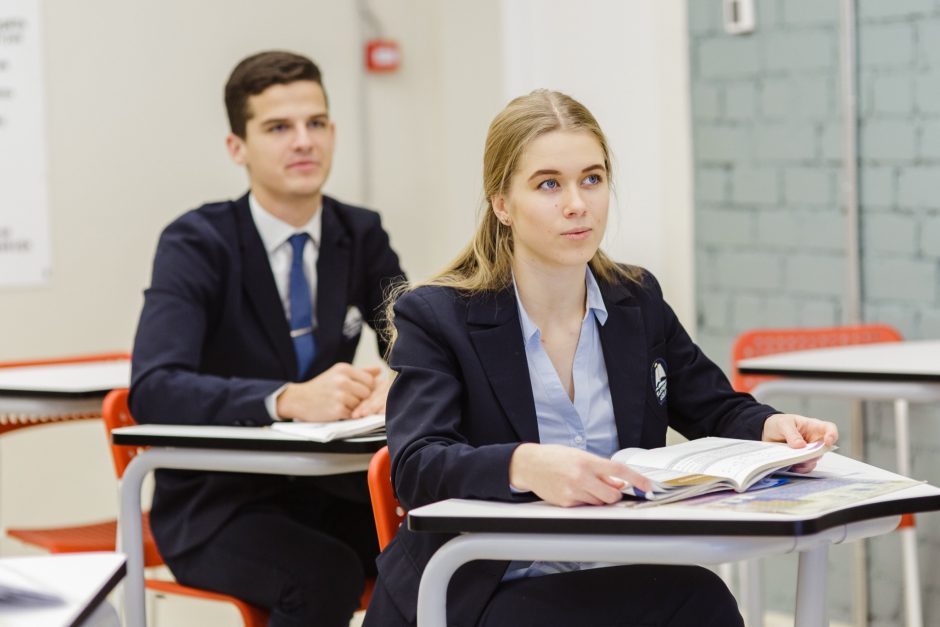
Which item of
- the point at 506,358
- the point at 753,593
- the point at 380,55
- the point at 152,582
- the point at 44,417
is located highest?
the point at 380,55

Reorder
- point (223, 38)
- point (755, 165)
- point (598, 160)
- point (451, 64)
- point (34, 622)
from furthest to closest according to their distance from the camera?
point (451, 64) → point (223, 38) → point (755, 165) → point (598, 160) → point (34, 622)

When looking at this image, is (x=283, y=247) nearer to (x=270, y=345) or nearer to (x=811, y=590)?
(x=270, y=345)

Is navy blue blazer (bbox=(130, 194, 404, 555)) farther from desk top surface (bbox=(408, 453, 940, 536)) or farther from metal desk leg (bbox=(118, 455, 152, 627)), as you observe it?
desk top surface (bbox=(408, 453, 940, 536))

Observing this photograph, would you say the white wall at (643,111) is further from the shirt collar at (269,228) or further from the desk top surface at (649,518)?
the desk top surface at (649,518)

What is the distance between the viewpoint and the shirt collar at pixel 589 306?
72.4 inches

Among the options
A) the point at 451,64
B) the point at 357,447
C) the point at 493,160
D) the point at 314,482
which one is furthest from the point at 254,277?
the point at 451,64

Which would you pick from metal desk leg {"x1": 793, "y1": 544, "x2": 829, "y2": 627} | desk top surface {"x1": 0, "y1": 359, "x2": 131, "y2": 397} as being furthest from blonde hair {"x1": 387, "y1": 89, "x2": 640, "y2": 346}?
desk top surface {"x1": 0, "y1": 359, "x2": 131, "y2": 397}

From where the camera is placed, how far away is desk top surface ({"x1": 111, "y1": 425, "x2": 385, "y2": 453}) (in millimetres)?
2062

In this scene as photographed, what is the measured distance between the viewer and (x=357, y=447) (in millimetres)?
2051

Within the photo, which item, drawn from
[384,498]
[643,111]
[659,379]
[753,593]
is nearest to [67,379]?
[384,498]

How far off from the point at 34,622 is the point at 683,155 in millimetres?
2787

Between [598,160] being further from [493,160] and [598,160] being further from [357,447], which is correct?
[357,447]

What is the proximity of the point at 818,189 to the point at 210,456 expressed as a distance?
1817 millimetres

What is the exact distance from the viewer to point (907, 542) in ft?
9.80
